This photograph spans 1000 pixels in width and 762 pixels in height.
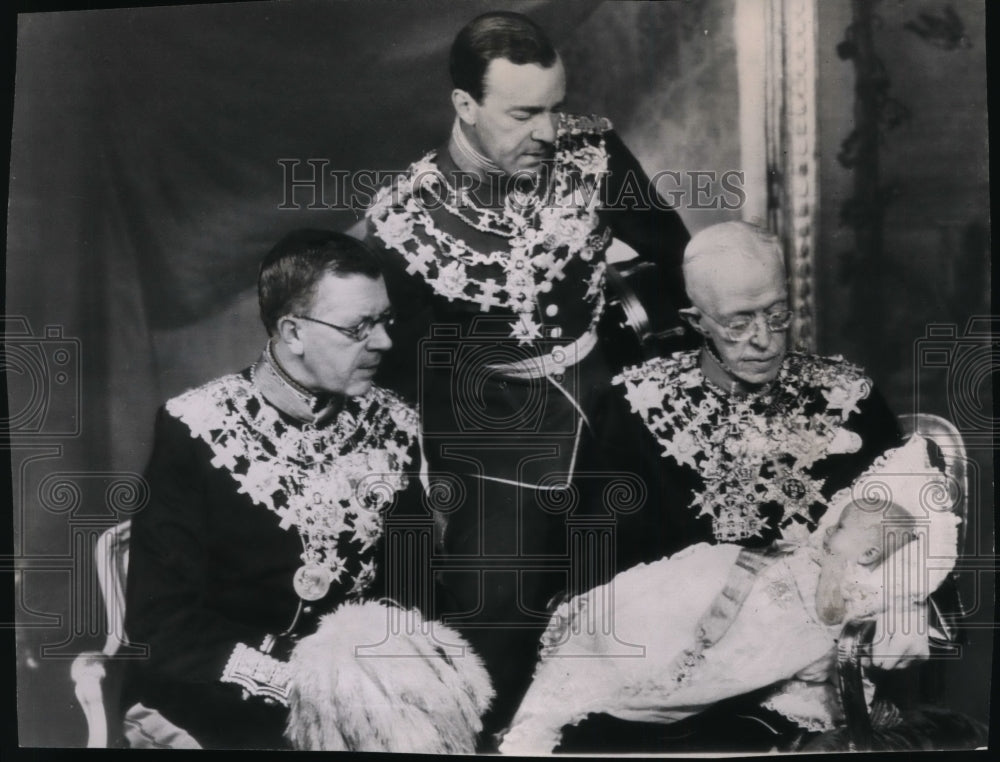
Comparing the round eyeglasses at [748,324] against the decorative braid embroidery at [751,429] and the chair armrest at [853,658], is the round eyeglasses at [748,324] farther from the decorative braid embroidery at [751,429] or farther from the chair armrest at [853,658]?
the chair armrest at [853,658]

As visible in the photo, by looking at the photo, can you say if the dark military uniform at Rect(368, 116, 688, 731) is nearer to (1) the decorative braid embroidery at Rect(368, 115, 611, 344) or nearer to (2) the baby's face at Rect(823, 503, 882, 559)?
(1) the decorative braid embroidery at Rect(368, 115, 611, 344)

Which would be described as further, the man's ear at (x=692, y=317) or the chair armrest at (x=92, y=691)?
the chair armrest at (x=92, y=691)

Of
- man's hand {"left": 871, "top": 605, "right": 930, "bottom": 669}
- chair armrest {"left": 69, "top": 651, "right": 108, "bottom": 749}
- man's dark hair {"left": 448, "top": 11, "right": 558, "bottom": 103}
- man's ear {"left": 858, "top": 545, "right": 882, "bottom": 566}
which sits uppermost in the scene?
man's dark hair {"left": 448, "top": 11, "right": 558, "bottom": 103}

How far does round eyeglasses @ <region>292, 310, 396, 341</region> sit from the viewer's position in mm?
2803

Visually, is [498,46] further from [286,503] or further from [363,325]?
[286,503]

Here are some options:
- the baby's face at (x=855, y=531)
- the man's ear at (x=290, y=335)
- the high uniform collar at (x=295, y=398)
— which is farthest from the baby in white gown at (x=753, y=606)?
the man's ear at (x=290, y=335)

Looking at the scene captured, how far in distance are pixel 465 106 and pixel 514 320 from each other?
1.96 ft

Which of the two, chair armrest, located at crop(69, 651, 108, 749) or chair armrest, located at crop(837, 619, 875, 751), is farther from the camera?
chair armrest, located at crop(69, 651, 108, 749)

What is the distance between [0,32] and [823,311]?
2.47 meters

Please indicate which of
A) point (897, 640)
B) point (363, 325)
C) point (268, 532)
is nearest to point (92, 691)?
point (268, 532)

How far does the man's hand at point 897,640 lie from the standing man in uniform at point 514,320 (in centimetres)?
76

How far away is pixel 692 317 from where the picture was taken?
2777 millimetres

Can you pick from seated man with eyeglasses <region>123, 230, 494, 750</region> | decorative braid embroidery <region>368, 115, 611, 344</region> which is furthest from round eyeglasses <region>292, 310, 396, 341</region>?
decorative braid embroidery <region>368, 115, 611, 344</region>

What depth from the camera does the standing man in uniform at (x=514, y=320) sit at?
2.80m
